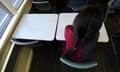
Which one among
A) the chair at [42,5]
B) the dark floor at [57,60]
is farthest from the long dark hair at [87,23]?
the chair at [42,5]

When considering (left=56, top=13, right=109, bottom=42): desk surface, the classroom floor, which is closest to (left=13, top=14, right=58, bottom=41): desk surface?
(left=56, top=13, right=109, bottom=42): desk surface

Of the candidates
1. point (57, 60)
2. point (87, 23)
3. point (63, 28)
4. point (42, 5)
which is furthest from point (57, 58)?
point (87, 23)

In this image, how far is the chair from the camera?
2.42m

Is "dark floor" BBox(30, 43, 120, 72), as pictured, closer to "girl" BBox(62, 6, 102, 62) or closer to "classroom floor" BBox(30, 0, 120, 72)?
"classroom floor" BBox(30, 0, 120, 72)

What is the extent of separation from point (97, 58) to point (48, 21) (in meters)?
1.00

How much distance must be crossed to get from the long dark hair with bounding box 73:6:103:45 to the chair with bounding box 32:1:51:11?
48.4 inches

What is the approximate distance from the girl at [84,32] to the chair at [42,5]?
1.08 m

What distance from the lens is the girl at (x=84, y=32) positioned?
1.30m

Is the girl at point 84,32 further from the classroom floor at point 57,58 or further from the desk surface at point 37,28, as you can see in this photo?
the classroom floor at point 57,58

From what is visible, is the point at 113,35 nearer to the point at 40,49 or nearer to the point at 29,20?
the point at 40,49

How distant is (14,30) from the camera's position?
2.02 meters

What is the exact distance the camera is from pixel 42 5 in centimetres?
251

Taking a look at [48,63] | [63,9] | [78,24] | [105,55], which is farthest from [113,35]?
[78,24]

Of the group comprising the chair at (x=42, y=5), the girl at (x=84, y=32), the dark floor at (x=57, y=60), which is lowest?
the dark floor at (x=57, y=60)
